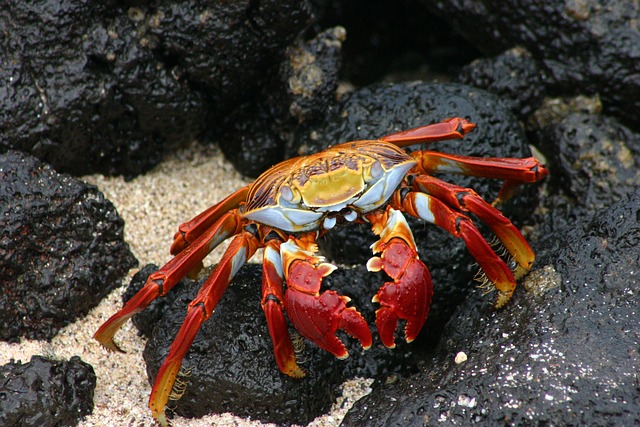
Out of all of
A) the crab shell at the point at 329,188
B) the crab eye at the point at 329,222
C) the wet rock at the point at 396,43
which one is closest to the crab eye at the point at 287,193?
the crab shell at the point at 329,188

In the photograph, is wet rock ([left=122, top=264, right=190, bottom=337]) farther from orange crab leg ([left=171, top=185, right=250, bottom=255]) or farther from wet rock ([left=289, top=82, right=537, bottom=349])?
wet rock ([left=289, top=82, right=537, bottom=349])

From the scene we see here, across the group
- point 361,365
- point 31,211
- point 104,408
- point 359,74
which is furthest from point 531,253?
point 359,74

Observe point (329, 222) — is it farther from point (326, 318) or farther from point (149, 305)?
point (149, 305)

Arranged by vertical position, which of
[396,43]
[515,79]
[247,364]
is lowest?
[396,43]

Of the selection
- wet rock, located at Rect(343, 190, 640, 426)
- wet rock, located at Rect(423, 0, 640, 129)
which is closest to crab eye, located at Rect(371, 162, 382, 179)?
wet rock, located at Rect(343, 190, 640, 426)

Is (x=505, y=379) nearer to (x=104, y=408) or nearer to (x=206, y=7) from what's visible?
(x=104, y=408)

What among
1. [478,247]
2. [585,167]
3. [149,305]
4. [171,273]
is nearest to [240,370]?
[171,273]

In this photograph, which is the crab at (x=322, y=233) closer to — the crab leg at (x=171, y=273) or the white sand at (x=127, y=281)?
the crab leg at (x=171, y=273)

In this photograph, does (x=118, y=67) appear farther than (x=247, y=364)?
Yes
